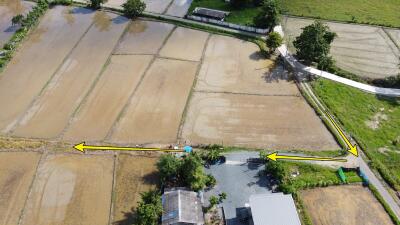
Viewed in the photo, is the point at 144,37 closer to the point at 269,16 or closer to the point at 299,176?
the point at 269,16

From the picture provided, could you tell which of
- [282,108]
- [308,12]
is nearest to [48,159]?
[282,108]

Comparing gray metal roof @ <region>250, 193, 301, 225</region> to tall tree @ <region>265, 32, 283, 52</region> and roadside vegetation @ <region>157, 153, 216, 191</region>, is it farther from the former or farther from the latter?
tall tree @ <region>265, 32, 283, 52</region>

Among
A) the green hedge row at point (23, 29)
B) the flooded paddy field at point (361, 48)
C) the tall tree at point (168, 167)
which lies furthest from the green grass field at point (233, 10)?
the tall tree at point (168, 167)

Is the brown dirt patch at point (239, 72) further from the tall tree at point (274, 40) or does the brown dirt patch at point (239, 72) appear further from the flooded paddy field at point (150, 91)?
the tall tree at point (274, 40)

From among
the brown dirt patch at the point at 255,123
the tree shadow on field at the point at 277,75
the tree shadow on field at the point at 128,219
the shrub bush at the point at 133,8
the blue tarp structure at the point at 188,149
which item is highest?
the shrub bush at the point at 133,8

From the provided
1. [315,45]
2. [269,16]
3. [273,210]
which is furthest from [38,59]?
[273,210]

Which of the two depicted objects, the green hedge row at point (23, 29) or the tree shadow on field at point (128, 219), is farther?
the green hedge row at point (23, 29)
